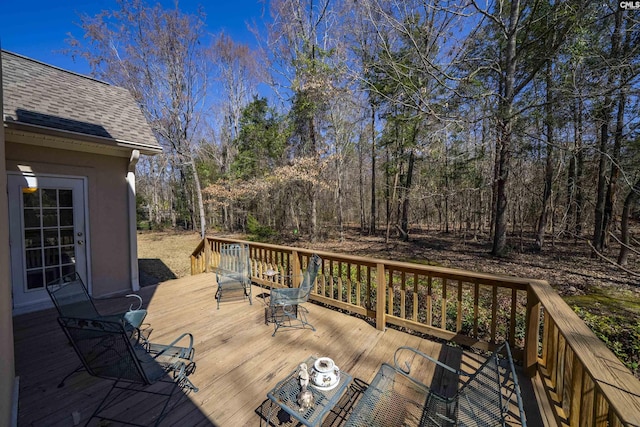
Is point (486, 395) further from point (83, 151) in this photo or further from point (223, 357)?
point (83, 151)

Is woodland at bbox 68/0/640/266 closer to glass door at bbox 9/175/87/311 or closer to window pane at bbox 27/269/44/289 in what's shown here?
glass door at bbox 9/175/87/311

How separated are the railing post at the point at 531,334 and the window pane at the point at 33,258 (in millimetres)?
6308

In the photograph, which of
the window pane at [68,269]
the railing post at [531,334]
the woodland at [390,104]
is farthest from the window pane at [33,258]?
the woodland at [390,104]

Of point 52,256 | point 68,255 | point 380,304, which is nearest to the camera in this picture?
point 380,304

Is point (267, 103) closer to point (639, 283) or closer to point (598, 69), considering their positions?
point (598, 69)

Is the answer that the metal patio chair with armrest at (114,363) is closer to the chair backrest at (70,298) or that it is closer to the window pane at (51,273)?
the chair backrest at (70,298)

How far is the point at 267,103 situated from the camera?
12609 mm

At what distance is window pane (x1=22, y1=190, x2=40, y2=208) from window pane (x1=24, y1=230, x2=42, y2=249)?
1.28ft

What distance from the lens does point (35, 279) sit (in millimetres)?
3846

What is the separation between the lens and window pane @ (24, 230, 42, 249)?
12.3 feet

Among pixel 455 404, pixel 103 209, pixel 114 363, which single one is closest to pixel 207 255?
pixel 103 209

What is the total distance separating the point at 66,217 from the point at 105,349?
3599 mm

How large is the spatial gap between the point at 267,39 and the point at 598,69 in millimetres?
11501

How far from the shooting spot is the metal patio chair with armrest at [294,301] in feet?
10.5
